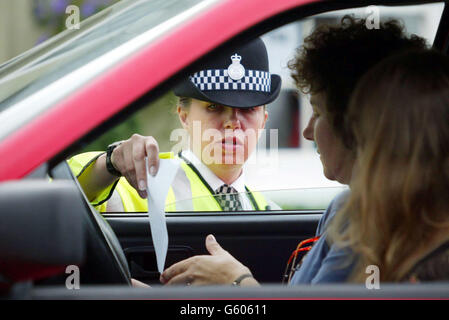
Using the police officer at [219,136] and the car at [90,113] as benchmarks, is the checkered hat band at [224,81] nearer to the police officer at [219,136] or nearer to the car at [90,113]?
the police officer at [219,136]

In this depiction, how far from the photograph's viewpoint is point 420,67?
142 centimetres

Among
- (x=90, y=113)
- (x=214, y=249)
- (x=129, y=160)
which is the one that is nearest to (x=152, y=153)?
(x=129, y=160)

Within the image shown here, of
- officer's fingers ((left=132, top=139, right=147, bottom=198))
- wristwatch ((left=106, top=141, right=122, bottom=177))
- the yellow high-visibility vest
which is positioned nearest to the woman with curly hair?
officer's fingers ((left=132, top=139, right=147, bottom=198))

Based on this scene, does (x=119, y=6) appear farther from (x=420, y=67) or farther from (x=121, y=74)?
(x=420, y=67)

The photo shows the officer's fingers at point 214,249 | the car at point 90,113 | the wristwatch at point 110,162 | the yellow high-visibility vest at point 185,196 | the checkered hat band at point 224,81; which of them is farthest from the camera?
the yellow high-visibility vest at point 185,196

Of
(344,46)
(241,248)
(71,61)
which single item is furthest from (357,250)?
(241,248)

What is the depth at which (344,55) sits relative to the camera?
166 centimetres

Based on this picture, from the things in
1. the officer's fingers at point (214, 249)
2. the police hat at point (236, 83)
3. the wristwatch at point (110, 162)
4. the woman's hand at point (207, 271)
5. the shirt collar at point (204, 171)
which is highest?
the police hat at point (236, 83)

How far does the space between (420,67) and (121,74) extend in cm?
63

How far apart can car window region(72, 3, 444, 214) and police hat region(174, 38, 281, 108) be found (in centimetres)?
9

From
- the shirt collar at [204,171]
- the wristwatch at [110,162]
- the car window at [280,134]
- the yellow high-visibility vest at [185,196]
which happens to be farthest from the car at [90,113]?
the shirt collar at [204,171]

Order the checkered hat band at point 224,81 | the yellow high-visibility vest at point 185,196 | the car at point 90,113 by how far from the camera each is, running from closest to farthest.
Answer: the car at point 90,113 → the checkered hat band at point 224,81 → the yellow high-visibility vest at point 185,196

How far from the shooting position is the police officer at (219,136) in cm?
248

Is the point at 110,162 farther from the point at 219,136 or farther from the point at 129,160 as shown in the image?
the point at 219,136
